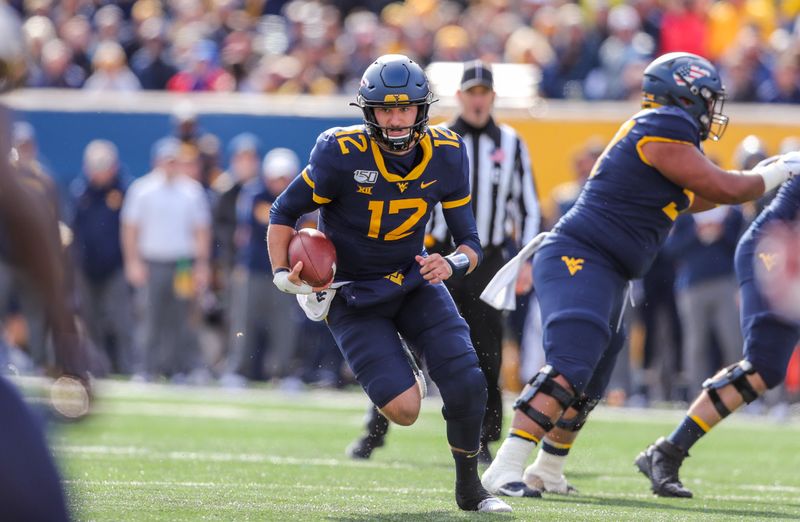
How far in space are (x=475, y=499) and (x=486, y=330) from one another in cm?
226

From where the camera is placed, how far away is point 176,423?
33.1ft

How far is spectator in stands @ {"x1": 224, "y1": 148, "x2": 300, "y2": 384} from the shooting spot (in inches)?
504

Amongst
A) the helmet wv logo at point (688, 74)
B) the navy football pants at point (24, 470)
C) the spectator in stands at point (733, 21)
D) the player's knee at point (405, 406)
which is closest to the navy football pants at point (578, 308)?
the player's knee at point (405, 406)

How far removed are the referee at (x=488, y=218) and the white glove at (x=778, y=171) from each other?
175 centimetres

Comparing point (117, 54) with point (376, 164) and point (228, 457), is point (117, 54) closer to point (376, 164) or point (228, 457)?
point (228, 457)

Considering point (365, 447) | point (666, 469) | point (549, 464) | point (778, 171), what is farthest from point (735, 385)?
point (365, 447)

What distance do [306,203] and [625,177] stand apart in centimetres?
136

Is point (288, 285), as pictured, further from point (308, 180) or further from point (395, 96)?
point (395, 96)

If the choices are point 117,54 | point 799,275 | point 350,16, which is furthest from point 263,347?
point 799,275

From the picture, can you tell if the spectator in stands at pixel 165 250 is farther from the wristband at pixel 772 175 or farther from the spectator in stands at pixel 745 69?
the wristband at pixel 772 175

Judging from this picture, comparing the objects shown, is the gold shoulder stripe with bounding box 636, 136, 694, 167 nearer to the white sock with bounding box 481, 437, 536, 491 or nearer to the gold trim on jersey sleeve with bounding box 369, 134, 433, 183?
the gold trim on jersey sleeve with bounding box 369, 134, 433, 183

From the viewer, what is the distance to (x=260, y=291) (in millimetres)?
13031

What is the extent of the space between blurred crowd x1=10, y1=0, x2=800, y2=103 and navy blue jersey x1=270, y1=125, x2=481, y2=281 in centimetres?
796

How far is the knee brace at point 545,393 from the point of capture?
6.20m
